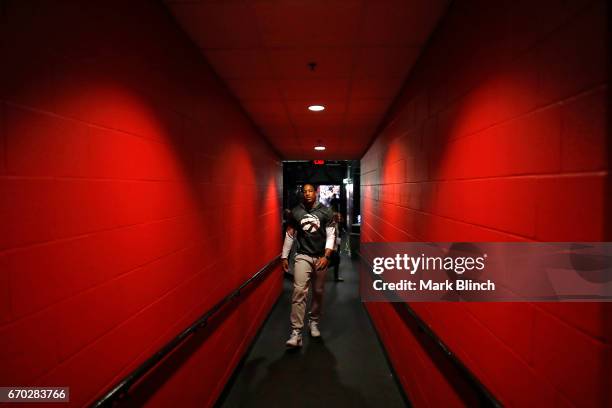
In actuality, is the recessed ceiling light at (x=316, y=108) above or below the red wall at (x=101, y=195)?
above

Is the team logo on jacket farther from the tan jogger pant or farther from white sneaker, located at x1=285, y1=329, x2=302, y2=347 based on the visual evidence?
white sneaker, located at x1=285, y1=329, x2=302, y2=347

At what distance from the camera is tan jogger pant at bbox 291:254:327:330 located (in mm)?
3607

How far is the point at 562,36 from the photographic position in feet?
2.98

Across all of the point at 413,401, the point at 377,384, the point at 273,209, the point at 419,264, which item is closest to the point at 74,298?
the point at 419,264

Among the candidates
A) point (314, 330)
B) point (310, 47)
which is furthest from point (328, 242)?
point (310, 47)

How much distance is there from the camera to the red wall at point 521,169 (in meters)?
0.81

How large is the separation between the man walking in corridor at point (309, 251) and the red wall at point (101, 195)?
4.31 feet

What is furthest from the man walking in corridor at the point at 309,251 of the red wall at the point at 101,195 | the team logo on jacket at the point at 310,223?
the red wall at the point at 101,195

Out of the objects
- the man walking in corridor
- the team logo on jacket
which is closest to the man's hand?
the man walking in corridor

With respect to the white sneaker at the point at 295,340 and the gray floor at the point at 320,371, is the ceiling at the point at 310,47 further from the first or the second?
the gray floor at the point at 320,371

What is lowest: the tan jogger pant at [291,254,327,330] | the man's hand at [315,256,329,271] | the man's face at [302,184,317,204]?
the tan jogger pant at [291,254,327,330]

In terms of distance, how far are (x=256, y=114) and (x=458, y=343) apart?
3057mm

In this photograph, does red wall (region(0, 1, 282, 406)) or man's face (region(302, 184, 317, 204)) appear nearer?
red wall (region(0, 1, 282, 406))

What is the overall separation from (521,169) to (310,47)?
1.58 metres
